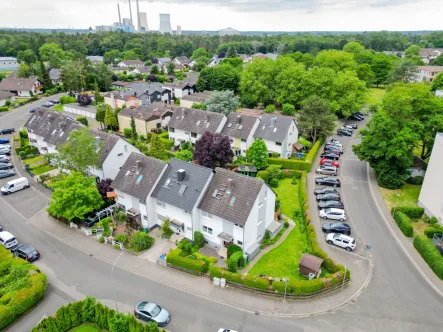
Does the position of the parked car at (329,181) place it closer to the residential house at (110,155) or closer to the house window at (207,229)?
the house window at (207,229)

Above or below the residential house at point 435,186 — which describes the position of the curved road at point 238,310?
below

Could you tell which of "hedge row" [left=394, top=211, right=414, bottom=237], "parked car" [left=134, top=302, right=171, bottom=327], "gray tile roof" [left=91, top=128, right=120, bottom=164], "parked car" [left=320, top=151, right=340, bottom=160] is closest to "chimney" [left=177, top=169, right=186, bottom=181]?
"parked car" [left=134, top=302, right=171, bottom=327]

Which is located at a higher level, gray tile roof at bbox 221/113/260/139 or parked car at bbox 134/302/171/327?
gray tile roof at bbox 221/113/260/139

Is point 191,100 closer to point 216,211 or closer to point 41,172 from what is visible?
point 41,172

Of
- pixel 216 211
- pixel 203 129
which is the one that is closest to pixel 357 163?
pixel 203 129

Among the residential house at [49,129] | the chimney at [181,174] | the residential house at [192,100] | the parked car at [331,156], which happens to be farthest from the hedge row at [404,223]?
the residential house at [192,100]

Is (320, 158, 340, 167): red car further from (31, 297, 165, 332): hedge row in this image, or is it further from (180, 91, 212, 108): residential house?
(180, 91, 212, 108): residential house
